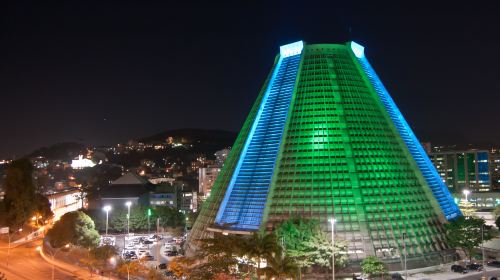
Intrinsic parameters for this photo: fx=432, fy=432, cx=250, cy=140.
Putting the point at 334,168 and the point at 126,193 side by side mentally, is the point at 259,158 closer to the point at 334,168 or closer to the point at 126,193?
the point at 334,168

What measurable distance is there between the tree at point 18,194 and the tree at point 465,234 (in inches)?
2638

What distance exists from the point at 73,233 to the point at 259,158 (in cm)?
2788

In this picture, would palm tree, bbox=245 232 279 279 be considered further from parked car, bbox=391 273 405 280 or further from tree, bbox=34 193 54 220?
tree, bbox=34 193 54 220

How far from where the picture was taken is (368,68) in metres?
58.8

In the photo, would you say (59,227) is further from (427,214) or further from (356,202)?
(427,214)

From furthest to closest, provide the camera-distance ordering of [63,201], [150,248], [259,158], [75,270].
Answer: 1. [63,201]
2. [150,248]
3. [259,158]
4. [75,270]

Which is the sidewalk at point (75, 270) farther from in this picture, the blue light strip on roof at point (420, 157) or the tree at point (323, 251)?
the blue light strip on roof at point (420, 157)

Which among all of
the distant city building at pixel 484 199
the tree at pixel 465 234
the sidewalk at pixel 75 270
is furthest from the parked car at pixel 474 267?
the distant city building at pixel 484 199

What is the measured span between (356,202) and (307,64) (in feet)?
64.5

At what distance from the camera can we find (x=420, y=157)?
176 feet

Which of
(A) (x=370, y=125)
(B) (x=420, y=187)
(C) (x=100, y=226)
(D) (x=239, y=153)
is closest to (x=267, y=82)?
(D) (x=239, y=153)

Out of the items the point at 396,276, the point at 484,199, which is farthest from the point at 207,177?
the point at 396,276

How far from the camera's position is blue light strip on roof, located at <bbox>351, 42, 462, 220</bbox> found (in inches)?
2024

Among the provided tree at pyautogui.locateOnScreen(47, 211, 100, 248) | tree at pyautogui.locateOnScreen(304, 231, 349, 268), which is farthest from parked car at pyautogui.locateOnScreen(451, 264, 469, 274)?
tree at pyautogui.locateOnScreen(47, 211, 100, 248)
